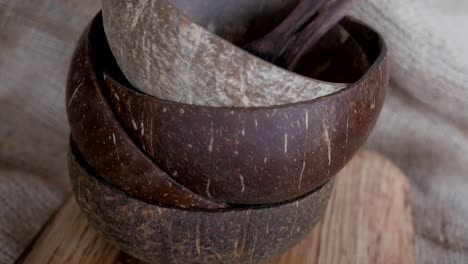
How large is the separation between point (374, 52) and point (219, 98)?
0.68ft

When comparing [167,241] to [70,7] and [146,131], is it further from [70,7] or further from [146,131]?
[70,7]

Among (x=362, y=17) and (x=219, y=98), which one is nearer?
(x=219, y=98)

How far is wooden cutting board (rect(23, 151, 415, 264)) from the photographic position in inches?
25.9

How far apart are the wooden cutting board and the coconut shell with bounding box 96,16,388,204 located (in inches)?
7.5

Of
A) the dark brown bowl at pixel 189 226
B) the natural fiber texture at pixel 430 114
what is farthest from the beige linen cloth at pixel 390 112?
the dark brown bowl at pixel 189 226

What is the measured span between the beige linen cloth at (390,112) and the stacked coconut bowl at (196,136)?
266 millimetres

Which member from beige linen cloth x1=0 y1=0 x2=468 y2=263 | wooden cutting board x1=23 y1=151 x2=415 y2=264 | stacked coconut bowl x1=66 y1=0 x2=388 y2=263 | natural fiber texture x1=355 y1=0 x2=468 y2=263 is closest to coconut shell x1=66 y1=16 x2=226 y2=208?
stacked coconut bowl x1=66 y1=0 x2=388 y2=263

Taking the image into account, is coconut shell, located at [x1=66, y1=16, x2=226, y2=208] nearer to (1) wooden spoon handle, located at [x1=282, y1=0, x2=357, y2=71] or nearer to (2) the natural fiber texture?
(1) wooden spoon handle, located at [x1=282, y1=0, x2=357, y2=71]

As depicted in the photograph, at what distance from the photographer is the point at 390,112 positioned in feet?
3.32

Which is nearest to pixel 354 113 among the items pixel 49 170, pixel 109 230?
pixel 109 230

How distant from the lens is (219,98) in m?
0.48

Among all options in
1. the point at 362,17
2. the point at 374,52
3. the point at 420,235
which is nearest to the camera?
the point at 374,52

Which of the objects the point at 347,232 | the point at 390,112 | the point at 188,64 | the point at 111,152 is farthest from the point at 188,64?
the point at 390,112

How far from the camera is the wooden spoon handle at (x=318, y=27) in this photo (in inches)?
22.5
